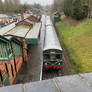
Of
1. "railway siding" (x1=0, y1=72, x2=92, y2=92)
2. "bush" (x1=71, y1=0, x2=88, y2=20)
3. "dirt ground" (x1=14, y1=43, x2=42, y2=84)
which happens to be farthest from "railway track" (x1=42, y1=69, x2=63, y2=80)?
"bush" (x1=71, y1=0, x2=88, y2=20)

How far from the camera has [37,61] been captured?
41.8ft

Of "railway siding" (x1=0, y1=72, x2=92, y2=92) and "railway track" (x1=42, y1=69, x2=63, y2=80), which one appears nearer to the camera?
"railway siding" (x1=0, y1=72, x2=92, y2=92)

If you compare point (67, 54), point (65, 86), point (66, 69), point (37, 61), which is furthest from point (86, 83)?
point (67, 54)

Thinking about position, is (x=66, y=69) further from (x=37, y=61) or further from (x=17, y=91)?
(x=17, y=91)

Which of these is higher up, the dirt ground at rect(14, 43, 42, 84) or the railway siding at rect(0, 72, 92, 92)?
the railway siding at rect(0, 72, 92, 92)

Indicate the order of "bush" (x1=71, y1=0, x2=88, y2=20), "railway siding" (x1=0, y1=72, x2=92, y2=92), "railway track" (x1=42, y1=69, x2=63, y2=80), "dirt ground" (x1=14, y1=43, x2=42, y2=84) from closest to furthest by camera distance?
"railway siding" (x1=0, y1=72, x2=92, y2=92), "dirt ground" (x1=14, y1=43, x2=42, y2=84), "railway track" (x1=42, y1=69, x2=63, y2=80), "bush" (x1=71, y1=0, x2=88, y2=20)

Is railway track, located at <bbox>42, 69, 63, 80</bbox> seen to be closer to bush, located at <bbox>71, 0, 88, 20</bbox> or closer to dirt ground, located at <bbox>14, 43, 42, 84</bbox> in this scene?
dirt ground, located at <bbox>14, 43, 42, 84</bbox>

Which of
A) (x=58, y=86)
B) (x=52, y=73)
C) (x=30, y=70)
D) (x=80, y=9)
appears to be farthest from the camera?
(x=80, y=9)

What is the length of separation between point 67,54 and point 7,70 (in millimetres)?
9034

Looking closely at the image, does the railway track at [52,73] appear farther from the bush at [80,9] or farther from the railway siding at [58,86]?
the bush at [80,9]

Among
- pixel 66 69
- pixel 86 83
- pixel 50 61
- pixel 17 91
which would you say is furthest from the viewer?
pixel 66 69

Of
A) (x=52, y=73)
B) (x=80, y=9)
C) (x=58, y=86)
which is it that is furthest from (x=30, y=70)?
(x=80, y=9)

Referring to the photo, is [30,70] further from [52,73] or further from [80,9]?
[80,9]

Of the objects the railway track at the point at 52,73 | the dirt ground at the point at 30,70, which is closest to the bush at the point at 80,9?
the dirt ground at the point at 30,70
